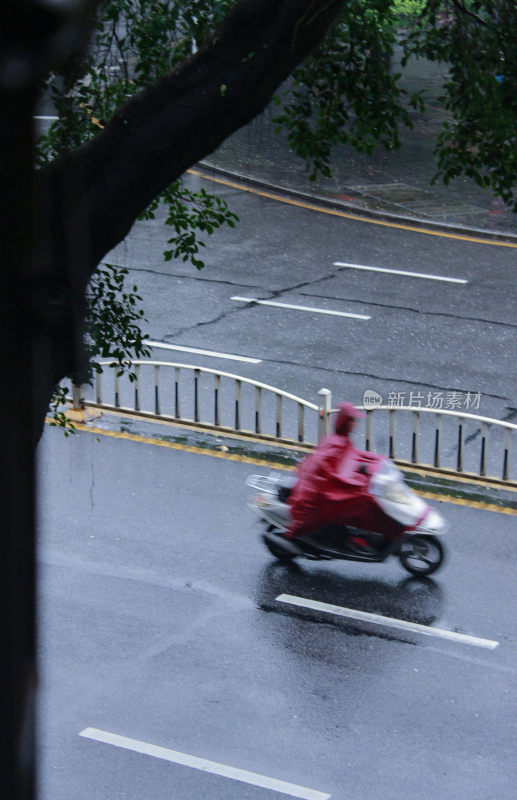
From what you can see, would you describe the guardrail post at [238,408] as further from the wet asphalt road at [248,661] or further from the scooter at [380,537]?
the scooter at [380,537]

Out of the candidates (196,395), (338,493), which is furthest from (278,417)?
(338,493)

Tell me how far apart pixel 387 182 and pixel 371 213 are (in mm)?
2207

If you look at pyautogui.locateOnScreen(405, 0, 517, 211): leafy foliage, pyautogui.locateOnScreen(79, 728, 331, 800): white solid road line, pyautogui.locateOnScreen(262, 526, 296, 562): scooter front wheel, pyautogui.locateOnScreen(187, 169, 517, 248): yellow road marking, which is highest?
pyautogui.locateOnScreen(405, 0, 517, 211): leafy foliage

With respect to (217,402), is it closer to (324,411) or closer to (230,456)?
(230,456)

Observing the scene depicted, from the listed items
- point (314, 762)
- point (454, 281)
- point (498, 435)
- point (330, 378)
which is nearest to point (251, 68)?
point (314, 762)

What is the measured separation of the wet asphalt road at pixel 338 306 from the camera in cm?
1354

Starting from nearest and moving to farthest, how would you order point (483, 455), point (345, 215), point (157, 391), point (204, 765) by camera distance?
point (204, 765), point (483, 455), point (157, 391), point (345, 215)

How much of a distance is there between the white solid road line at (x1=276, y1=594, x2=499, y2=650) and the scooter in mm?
462

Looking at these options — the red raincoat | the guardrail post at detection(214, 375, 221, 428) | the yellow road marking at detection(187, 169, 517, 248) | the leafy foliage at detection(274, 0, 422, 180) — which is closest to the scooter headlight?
the red raincoat

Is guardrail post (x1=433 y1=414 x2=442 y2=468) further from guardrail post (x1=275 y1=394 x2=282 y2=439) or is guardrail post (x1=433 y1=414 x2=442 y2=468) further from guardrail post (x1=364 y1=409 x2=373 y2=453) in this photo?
guardrail post (x1=275 y1=394 x2=282 y2=439)

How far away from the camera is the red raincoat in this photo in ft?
29.0

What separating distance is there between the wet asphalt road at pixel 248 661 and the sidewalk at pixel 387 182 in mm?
11033

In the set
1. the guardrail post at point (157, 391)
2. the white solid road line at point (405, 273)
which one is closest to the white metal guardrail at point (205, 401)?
the guardrail post at point (157, 391)

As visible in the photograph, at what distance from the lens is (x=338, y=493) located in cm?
886
